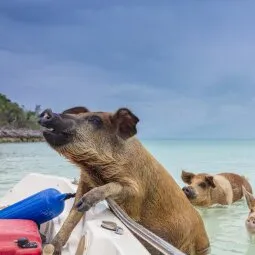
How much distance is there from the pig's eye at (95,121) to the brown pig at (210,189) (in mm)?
4633

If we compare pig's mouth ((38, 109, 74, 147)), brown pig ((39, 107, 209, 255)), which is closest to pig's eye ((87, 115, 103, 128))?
brown pig ((39, 107, 209, 255))

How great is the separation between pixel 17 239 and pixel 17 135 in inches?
3795

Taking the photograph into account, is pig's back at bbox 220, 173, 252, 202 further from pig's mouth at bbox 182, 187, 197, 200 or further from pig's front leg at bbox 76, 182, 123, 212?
pig's front leg at bbox 76, 182, 123, 212

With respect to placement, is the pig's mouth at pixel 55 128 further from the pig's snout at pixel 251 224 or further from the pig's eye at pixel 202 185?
the pig's eye at pixel 202 185

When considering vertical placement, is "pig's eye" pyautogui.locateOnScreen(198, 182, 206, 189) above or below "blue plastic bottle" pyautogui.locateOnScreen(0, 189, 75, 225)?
below

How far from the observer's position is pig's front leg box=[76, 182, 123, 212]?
12.9 feet

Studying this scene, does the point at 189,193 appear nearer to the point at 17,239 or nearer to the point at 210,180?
the point at 210,180

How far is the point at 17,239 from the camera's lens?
3463mm

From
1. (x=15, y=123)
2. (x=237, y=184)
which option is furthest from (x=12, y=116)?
(x=237, y=184)

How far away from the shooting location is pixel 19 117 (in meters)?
101

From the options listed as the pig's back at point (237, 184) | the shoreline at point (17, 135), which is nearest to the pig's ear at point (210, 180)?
the pig's back at point (237, 184)

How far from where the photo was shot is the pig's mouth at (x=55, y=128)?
13.5ft

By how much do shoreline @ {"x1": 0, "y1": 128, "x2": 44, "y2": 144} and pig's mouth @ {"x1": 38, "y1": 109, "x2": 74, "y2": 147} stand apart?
3425 inches

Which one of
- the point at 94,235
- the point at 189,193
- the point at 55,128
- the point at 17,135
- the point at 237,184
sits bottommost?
the point at 17,135
